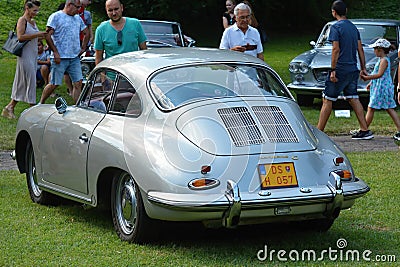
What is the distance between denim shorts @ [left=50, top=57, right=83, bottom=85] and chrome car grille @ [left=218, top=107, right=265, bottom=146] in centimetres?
752

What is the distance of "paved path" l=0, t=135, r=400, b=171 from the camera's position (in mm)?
11472

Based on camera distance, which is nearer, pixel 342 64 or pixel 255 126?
pixel 255 126

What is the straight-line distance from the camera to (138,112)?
280 inches

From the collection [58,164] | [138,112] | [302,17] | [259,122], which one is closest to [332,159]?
[259,122]

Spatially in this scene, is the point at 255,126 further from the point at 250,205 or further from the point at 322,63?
the point at 322,63

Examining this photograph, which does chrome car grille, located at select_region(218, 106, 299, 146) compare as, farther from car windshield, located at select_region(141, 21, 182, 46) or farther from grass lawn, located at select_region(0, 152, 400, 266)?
car windshield, located at select_region(141, 21, 182, 46)

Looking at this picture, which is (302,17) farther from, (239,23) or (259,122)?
(259,122)

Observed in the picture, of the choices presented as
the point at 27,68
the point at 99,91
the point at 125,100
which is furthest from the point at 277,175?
the point at 27,68

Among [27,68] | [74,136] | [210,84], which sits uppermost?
[210,84]

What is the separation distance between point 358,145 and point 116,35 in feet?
13.0

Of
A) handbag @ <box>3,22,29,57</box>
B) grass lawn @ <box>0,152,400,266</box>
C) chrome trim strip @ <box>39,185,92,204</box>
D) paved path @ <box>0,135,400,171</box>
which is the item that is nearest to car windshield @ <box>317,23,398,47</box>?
paved path @ <box>0,135,400,171</box>

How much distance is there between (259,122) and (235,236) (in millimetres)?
1015

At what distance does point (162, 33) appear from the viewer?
17469 millimetres

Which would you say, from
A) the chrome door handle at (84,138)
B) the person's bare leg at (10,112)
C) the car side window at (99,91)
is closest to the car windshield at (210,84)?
the car side window at (99,91)
